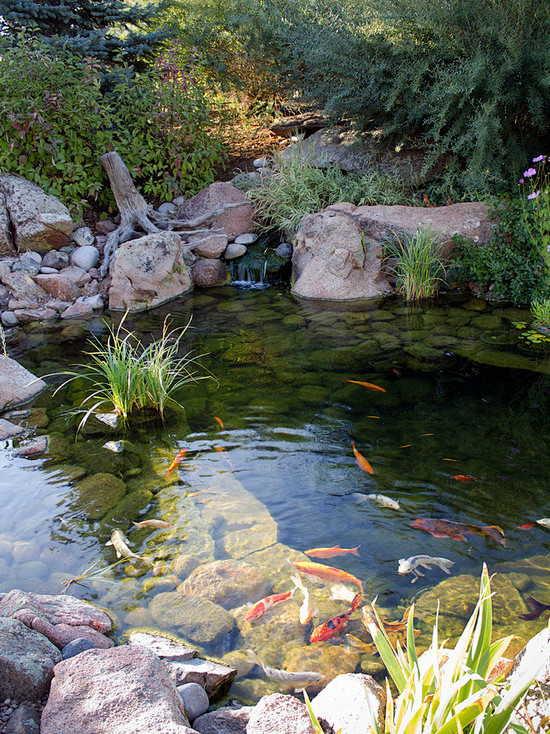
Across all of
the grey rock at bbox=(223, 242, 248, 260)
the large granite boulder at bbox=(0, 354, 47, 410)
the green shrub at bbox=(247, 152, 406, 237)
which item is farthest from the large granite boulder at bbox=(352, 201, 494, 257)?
the large granite boulder at bbox=(0, 354, 47, 410)

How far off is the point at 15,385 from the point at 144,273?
9.65 ft

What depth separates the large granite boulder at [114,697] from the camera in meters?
1.63

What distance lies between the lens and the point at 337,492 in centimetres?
337

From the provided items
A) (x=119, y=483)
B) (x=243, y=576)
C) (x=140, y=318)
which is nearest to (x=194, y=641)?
(x=243, y=576)

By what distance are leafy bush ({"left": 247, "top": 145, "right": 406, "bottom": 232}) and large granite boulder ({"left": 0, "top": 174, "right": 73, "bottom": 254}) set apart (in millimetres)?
3075

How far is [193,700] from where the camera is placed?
1972mm

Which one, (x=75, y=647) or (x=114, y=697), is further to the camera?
(x=75, y=647)

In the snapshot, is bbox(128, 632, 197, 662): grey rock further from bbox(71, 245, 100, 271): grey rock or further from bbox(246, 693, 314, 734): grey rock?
bbox(71, 245, 100, 271): grey rock

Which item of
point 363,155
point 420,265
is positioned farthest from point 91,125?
point 420,265

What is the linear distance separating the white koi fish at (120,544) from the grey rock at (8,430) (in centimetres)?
164

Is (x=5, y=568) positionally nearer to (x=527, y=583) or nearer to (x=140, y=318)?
(x=527, y=583)

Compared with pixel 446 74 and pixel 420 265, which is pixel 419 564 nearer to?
pixel 420 265

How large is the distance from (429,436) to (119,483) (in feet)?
7.34

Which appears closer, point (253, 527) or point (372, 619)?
point (372, 619)
